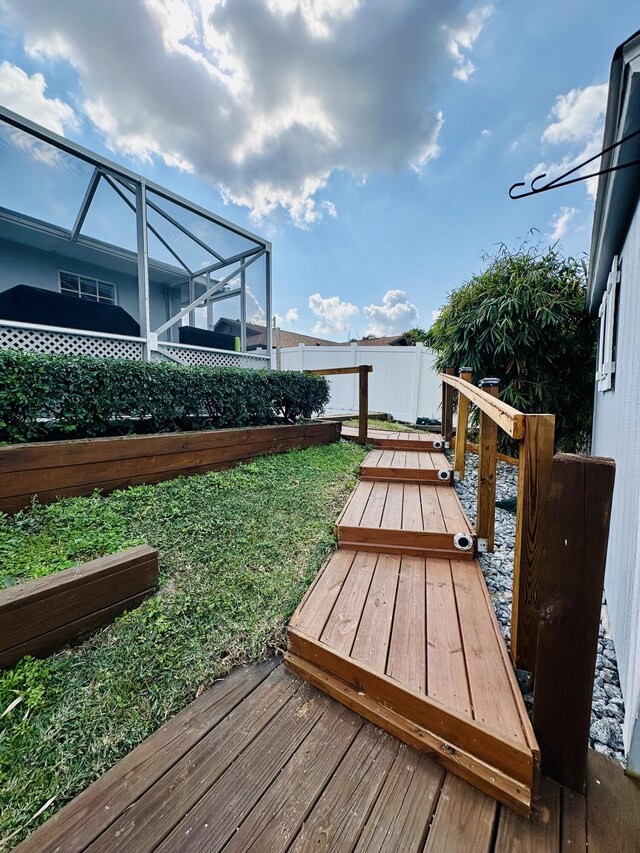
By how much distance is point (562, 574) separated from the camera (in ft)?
3.16

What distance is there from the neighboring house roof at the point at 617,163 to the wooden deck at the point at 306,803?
95.5 inches

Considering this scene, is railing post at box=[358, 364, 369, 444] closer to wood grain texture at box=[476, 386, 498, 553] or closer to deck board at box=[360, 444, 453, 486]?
deck board at box=[360, 444, 453, 486]

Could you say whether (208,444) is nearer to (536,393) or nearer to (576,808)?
(576,808)

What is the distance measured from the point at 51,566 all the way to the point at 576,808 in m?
→ 2.15

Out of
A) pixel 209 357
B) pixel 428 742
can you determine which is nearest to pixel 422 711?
pixel 428 742

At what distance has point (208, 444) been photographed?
329 centimetres

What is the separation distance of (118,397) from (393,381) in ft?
20.4

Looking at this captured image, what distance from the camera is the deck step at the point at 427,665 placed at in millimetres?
1005

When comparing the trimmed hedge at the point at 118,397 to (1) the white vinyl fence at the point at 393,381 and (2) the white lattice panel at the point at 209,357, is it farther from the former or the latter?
(1) the white vinyl fence at the point at 393,381

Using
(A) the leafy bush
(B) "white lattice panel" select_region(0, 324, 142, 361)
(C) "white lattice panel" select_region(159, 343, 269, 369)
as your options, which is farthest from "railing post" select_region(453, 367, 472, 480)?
(B) "white lattice panel" select_region(0, 324, 142, 361)

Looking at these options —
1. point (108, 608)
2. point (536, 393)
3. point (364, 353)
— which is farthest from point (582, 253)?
point (108, 608)

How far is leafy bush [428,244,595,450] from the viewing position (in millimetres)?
4754

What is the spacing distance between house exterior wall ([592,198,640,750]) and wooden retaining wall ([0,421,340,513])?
9.85 feet

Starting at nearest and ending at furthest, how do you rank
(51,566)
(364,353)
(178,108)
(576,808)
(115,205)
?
(576,808), (51,566), (115,205), (178,108), (364,353)
